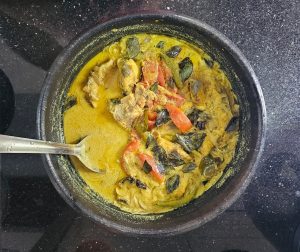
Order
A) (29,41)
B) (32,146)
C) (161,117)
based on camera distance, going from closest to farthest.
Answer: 1. (32,146)
2. (161,117)
3. (29,41)

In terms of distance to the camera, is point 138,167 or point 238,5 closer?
point 138,167

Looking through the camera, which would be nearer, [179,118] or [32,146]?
[32,146]

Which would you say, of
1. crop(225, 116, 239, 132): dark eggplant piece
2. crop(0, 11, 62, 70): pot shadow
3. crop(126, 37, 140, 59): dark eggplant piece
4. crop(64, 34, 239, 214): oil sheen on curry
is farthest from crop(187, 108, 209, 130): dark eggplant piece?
crop(0, 11, 62, 70): pot shadow

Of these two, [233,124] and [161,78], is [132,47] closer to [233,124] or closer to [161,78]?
[161,78]

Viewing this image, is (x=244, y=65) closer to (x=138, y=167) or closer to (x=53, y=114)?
(x=138, y=167)

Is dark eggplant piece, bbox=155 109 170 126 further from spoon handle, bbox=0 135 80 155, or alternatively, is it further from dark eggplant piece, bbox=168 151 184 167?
spoon handle, bbox=0 135 80 155

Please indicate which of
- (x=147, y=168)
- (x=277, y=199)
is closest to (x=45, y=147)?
(x=147, y=168)

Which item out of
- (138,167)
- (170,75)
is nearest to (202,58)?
(170,75)
